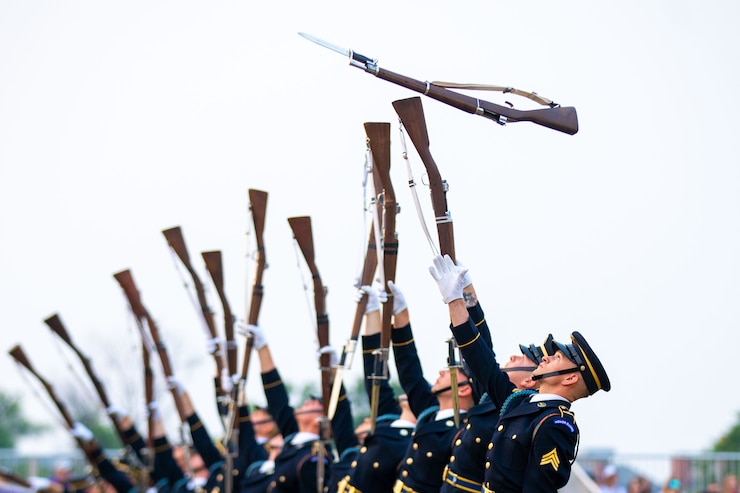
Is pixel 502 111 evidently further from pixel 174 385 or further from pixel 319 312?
pixel 174 385

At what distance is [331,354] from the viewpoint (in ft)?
32.4

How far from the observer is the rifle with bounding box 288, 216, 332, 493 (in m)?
9.77

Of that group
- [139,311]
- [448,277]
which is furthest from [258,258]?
[448,277]

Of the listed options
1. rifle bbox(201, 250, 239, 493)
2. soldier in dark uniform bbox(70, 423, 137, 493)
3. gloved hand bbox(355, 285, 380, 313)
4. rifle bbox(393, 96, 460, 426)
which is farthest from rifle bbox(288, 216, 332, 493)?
soldier in dark uniform bbox(70, 423, 137, 493)

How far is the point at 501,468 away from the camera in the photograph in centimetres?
640

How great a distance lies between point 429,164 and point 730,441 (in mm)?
15259

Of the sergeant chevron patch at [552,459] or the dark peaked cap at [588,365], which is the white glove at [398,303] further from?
the sergeant chevron patch at [552,459]

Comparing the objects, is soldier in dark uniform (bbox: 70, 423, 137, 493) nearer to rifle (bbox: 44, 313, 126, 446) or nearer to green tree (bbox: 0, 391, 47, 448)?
rifle (bbox: 44, 313, 126, 446)

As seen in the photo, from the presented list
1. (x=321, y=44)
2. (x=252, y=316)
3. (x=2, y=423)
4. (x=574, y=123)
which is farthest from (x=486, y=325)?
(x=2, y=423)

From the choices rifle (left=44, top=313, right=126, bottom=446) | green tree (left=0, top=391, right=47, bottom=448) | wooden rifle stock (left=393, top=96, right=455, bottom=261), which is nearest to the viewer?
wooden rifle stock (left=393, top=96, right=455, bottom=261)

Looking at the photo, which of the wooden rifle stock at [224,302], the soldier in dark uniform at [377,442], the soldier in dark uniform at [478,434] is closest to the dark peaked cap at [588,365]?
the soldier in dark uniform at [478,434]

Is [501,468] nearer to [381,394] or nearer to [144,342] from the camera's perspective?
[381,394]

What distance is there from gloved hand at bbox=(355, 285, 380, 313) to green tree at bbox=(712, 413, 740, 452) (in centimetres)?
1260

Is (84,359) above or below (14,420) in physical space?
above
